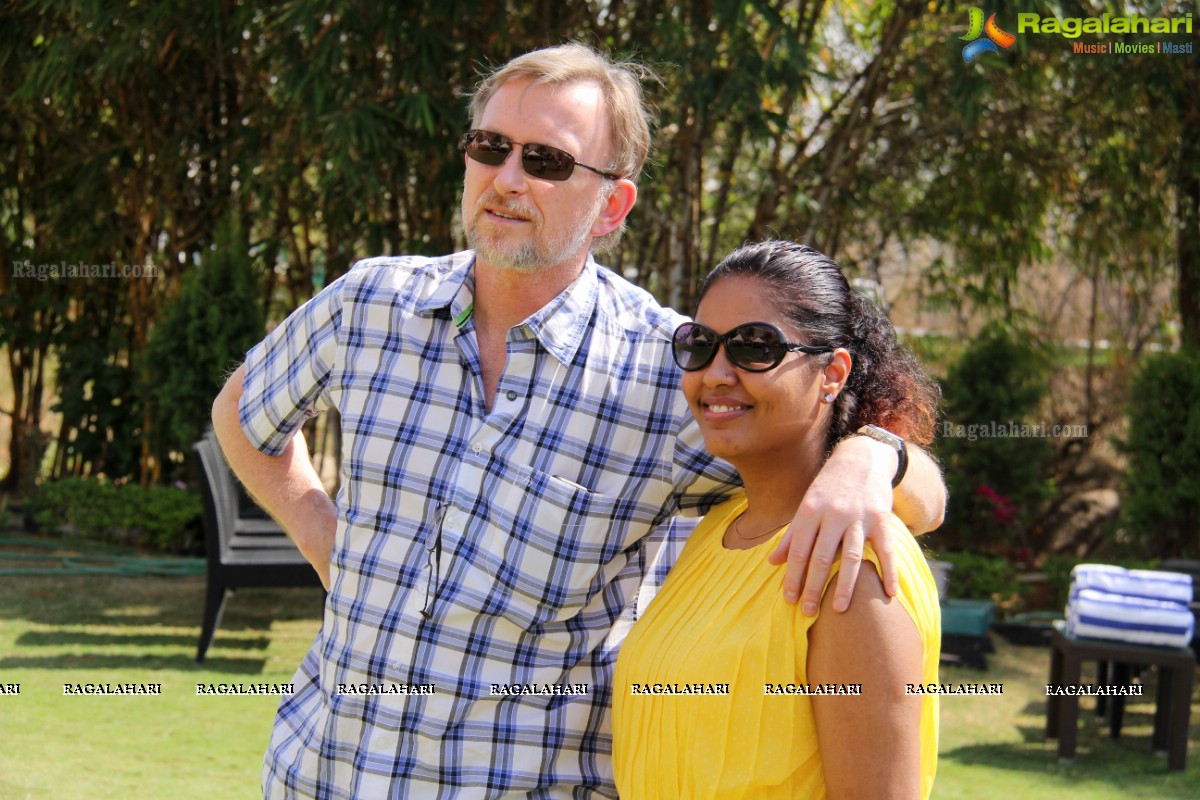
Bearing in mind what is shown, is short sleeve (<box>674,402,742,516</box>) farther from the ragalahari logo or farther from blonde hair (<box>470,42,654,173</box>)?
the ragalahari logo

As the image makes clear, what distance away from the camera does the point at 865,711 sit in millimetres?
1305

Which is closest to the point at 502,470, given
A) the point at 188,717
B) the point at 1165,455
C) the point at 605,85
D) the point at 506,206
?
the point at 506,206

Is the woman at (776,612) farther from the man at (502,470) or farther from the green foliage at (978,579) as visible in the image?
the green foliage at (978,579)

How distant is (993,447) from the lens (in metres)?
7.23

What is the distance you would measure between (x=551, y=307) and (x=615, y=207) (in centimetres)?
24

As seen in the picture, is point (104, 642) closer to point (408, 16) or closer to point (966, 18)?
point (408, 16)

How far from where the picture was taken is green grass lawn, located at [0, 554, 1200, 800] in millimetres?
3773

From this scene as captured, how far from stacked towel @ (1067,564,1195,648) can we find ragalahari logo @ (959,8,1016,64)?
8.18 feet

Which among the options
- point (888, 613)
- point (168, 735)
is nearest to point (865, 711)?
point (888, 613)

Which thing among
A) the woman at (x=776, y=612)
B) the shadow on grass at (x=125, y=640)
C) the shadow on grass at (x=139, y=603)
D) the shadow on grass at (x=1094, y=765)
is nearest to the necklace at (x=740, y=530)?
the woman at (x=776, y=612)

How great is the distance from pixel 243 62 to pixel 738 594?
670 cm

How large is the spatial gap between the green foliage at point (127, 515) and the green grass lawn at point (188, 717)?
1.09 meters

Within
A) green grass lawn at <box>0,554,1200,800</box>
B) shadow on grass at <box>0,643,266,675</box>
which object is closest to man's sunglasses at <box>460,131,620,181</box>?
green grass lawn at <box>0,554,1200,800</box>

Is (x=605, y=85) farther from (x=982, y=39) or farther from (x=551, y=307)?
(x=982, y=39)
